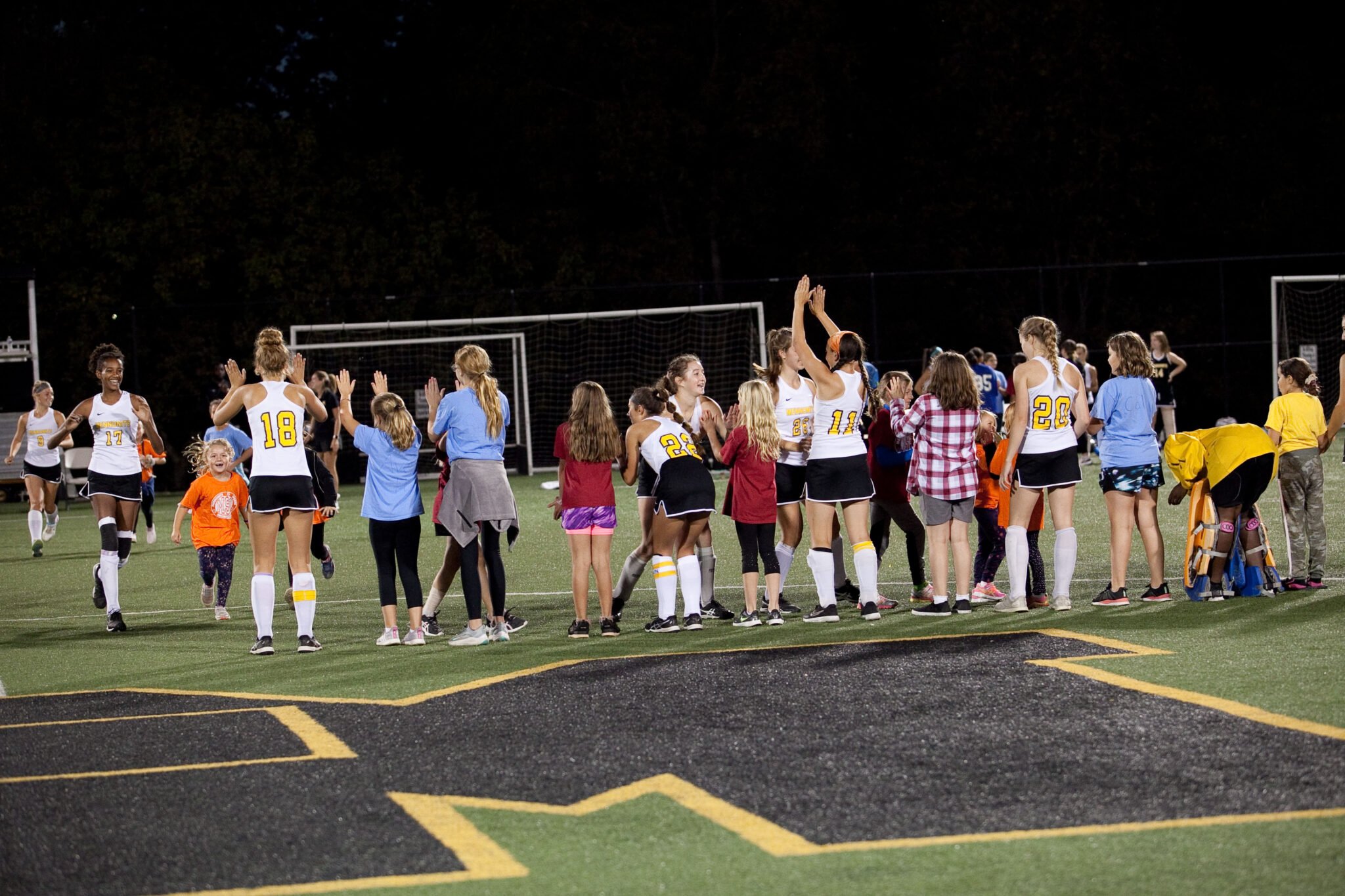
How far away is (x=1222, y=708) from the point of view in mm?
6715

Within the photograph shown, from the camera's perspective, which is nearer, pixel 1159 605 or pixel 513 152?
pixel 1159 605

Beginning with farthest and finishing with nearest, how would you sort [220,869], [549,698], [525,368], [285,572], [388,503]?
[525,368]
[285,572]
[388,503]
[549,698]
[220,869]

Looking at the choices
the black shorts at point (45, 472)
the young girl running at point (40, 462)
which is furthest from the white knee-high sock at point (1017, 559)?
the black shorts at point (45, 472)

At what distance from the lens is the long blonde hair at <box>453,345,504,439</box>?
967 centimetres

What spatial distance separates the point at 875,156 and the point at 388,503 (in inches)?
1134

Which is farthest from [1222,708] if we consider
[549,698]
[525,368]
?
[525,368]

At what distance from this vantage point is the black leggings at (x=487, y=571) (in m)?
9.66

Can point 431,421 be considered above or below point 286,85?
below

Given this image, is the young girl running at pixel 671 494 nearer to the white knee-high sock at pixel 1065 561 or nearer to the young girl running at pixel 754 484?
the young girl running at pixel 754 484

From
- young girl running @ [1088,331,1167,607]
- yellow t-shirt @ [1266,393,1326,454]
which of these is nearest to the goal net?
yellow t-shirt @ [1266,393,1326,454]

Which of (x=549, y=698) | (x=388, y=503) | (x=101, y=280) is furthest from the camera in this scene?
(x=101, y=280)

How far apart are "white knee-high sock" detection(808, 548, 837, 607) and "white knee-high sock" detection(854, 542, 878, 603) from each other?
0.18 metres

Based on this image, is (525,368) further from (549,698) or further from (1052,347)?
(549,698)

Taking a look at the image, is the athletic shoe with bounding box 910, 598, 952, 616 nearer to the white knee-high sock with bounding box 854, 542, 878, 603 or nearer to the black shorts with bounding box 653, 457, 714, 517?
the white knee-high sock with bounding box 854, 542, 878, 603
